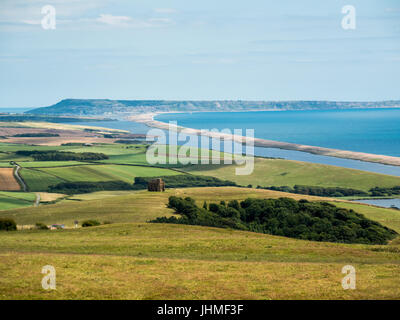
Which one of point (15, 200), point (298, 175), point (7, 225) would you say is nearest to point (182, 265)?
point (7, 225)

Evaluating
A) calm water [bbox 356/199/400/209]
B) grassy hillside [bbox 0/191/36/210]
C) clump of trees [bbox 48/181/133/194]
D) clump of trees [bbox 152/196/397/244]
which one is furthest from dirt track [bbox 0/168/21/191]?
calm water [bbox 356/199/400/209]

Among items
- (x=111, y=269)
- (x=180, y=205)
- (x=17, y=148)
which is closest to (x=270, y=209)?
(x=180, y=205)

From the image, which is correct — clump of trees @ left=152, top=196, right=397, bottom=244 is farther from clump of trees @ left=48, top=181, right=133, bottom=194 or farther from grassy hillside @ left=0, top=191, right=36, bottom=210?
clump of trees @ left=48, top=181, right=133, bottom=194

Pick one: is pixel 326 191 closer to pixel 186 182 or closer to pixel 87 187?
pixel 186 182

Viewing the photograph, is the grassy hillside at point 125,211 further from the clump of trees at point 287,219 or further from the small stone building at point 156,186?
the clump of trees at point 287,219
